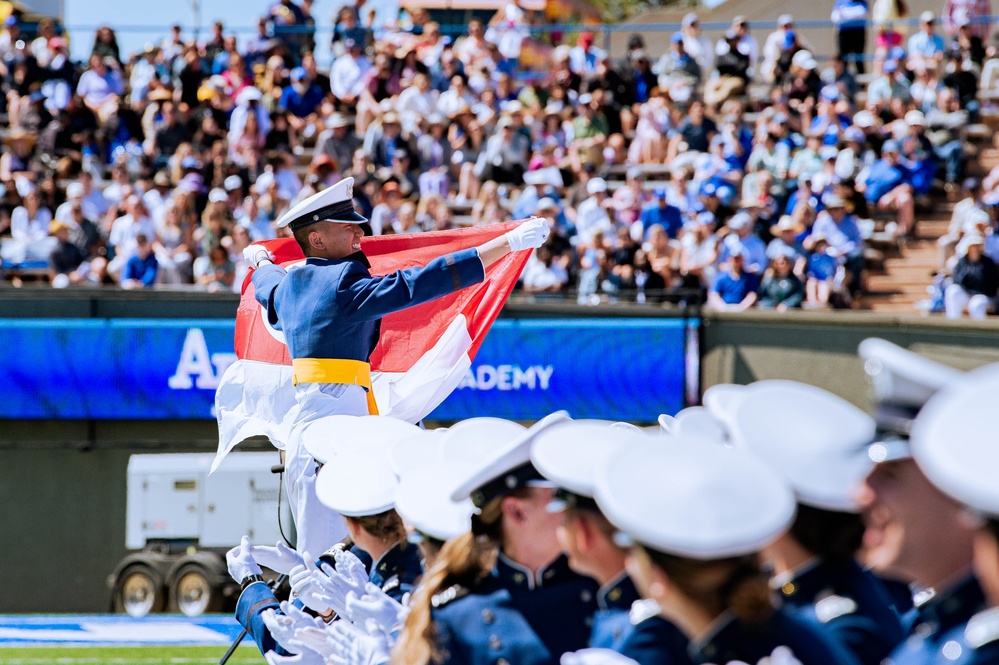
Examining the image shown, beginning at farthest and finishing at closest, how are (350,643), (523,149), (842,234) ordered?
(523,149) → (842,234) → (350,643)

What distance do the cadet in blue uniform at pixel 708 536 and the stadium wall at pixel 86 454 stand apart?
10.1 meters

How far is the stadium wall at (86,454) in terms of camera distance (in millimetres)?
12883

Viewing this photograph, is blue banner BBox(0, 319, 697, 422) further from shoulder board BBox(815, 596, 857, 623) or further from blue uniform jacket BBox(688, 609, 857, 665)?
blue uniform jacket BBox(688, 609, 857, 665)

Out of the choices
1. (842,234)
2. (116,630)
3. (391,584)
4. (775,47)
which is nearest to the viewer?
(391,584)

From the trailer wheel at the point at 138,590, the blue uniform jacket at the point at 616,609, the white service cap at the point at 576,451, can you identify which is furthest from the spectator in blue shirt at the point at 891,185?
the blue uniform jacket at the point at 616,609

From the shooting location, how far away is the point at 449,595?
11.8 ft

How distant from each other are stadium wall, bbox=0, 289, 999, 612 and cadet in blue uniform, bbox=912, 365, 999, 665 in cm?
1039

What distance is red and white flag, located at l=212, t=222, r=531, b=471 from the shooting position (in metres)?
6.62

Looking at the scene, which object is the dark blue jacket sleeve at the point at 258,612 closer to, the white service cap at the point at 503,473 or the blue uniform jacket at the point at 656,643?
the white service cap at the point at 503,473

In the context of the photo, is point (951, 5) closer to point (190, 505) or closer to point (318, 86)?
point (318, 86)

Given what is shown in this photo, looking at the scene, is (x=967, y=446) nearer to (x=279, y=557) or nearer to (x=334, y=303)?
(x=279, y=557)

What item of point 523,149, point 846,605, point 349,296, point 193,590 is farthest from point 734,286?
point 846,605

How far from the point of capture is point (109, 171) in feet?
55.6

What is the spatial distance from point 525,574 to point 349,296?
2.49 meters
